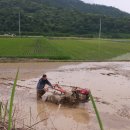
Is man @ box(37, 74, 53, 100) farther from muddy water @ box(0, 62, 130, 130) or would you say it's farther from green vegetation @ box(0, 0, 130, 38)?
green vegetation @ box(0, 0, 130, 38)

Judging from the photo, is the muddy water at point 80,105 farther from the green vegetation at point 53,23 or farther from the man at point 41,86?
the green vegetation at point 53,23

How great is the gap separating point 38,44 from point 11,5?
4376cm

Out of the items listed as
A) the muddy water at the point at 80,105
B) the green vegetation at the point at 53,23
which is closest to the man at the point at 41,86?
the muddy water at the point at 80,105

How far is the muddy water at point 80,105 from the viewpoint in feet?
31.5

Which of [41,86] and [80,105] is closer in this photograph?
[80,105]

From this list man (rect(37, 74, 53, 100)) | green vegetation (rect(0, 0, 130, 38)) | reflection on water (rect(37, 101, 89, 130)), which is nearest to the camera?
reflection on water (rect(37, 101, 89, 130))

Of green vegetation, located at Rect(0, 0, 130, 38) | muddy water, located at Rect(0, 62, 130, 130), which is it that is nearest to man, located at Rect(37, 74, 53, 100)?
muddy water, located at Rect(0, 62, 130, 130)

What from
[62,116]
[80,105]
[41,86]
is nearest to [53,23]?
[41,86]

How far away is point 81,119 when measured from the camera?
403 inches

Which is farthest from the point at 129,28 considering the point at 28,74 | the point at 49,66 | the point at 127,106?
the point at 127,106

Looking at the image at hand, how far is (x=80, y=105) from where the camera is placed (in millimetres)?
11750

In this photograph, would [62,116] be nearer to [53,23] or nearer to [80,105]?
[80,105]

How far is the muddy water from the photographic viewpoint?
9602mm

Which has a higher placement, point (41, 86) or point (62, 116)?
point (41, 86)
